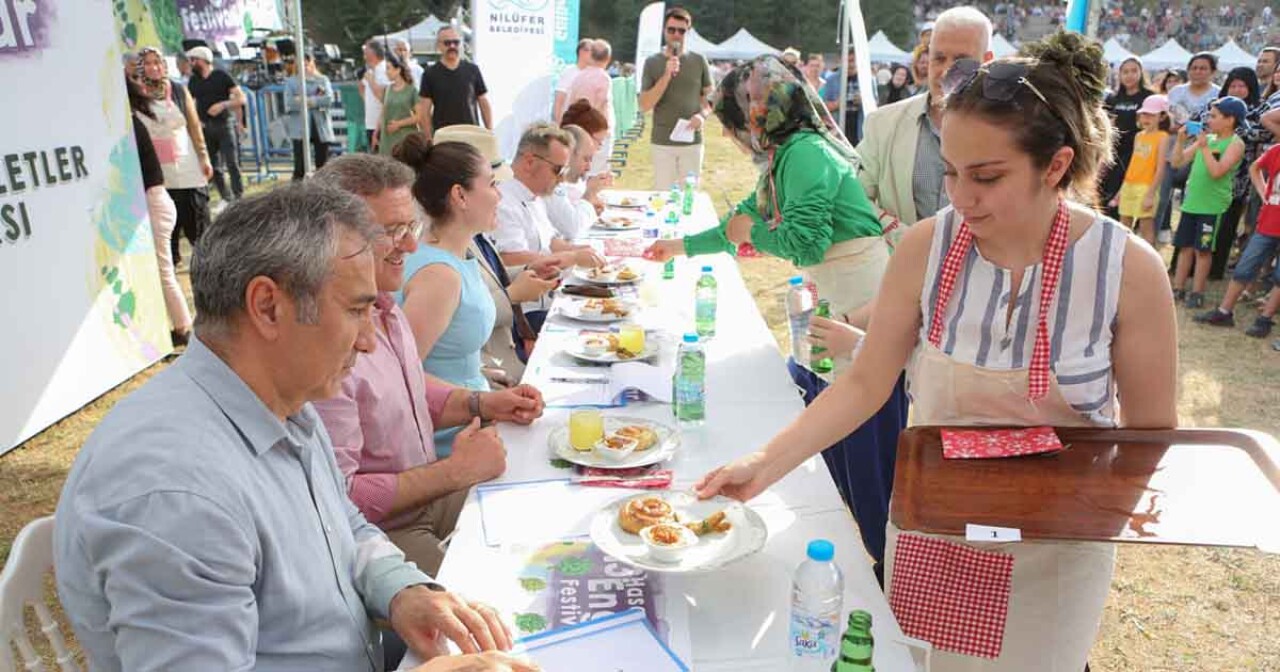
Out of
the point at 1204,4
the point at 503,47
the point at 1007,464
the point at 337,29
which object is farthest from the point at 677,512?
the point at 1204,4

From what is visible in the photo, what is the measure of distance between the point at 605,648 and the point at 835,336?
1.12 meters

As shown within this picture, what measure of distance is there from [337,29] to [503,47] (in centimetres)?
3389

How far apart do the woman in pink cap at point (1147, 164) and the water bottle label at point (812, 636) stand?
7.16 metres

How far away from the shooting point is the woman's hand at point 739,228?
3.33 meters

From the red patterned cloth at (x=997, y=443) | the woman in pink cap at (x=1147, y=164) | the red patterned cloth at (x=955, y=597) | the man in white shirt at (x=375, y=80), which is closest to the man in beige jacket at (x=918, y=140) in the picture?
the red patterned cloth at (x=997, y=443)

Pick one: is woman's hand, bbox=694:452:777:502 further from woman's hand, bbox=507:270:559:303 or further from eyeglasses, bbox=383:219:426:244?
woman's hand, bbox=507:270:559:303

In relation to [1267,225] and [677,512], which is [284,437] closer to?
[677,512]

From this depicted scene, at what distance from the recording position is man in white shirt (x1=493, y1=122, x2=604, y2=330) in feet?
13.7

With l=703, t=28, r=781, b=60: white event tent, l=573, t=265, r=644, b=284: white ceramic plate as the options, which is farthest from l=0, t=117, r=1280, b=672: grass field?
l=703, t=28, r=781, b=60: white event tent

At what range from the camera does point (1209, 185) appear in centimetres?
625

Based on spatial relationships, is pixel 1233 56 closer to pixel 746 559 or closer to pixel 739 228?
pixel 739 228

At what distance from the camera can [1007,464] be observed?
1.51m

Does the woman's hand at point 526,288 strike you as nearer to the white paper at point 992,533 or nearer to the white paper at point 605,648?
the white paper at point 605,648

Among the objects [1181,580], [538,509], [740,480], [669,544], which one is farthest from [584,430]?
[1181,580]
